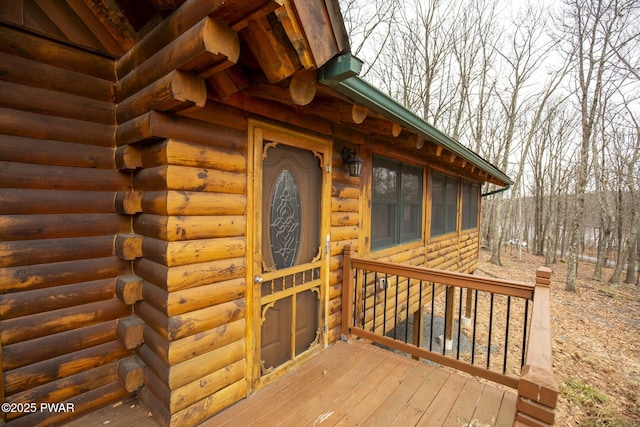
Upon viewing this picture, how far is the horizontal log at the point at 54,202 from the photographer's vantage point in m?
1.65

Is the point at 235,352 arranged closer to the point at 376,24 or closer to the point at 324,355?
the point at 324,355

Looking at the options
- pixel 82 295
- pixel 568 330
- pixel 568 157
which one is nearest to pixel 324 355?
pixel 82 295

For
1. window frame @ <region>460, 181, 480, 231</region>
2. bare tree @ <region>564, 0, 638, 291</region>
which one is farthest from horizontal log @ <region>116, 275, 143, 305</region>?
bare tree @ <region>564, 0, 638, 291</region>

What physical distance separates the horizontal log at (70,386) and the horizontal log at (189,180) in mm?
1312

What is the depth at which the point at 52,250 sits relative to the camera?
70.4 inches

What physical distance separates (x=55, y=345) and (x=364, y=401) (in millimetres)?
2174

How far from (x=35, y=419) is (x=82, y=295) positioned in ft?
2.42

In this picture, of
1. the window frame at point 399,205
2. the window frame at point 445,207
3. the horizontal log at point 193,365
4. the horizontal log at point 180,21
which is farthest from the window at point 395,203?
the horizontal log at point 180,21

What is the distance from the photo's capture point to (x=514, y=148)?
53.3 feet

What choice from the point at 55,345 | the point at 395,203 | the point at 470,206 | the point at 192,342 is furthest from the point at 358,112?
the point at 470,206

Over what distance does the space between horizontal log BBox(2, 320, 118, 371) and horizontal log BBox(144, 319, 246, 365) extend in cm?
31

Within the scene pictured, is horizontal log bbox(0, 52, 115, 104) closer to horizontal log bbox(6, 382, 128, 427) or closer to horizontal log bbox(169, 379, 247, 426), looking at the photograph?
horizontal log bbox(6, 382, 128, 427)

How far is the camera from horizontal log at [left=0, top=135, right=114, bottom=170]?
164 centimetres

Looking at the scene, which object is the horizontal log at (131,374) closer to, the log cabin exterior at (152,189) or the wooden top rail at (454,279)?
the log cabin exterior at (152,189)
